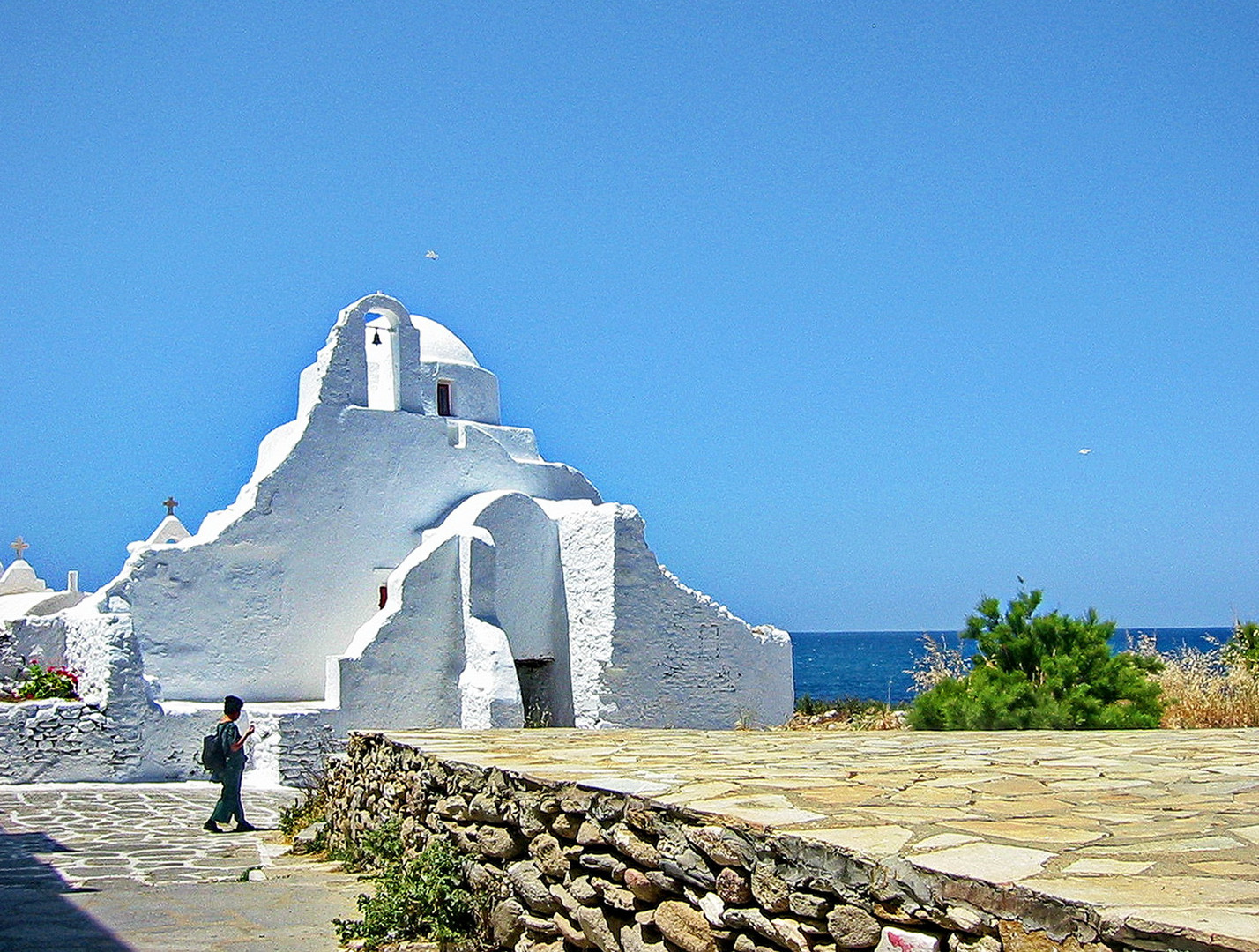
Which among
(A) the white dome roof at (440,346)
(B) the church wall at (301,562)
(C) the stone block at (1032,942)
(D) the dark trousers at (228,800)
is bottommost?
(D) the dark trousers at (228,800)

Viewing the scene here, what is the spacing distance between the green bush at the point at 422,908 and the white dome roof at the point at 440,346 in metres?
14.1

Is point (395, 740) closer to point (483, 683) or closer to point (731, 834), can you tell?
point (731, 834)

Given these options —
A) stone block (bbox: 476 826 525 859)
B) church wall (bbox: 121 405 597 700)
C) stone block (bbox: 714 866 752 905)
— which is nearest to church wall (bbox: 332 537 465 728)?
church wall (bbox: 121 405 597 700)

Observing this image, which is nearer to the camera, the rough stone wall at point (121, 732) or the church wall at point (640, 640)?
the rough stone wall at point (121, 732)

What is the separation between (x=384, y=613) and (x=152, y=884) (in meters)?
8.50

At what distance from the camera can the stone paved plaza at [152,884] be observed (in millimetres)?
5977

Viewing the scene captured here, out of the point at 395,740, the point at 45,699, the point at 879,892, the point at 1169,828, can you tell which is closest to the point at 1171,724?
the point at 395,740

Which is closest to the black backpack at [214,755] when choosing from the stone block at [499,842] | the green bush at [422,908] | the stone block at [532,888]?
the green bush at [422,908]

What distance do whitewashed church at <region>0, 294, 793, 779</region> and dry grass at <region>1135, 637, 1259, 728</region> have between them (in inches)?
253

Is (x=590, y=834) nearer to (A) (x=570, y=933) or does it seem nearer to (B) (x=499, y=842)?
(A) (x=570, y=933)

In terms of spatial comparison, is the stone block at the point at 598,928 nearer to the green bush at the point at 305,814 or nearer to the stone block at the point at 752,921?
the stone block at the point at 752,921

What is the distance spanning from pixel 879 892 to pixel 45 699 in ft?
44.9

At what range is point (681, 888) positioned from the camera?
385 centimetres

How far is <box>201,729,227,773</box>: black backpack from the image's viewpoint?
1056cm
